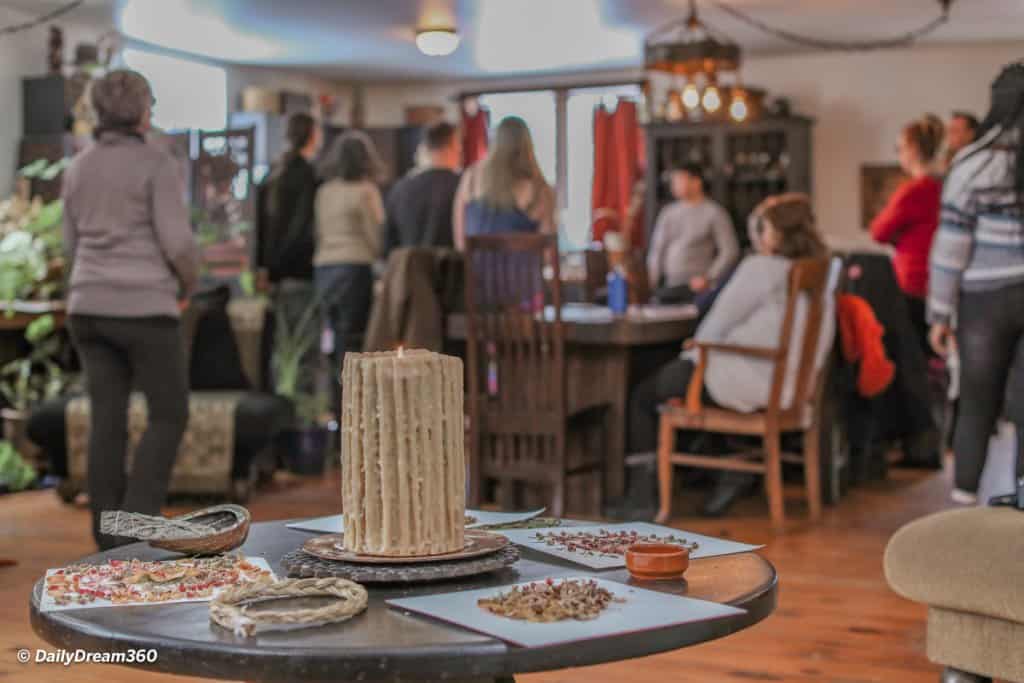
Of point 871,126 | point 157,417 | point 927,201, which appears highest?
point 871,126

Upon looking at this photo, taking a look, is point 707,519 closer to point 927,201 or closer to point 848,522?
point 848,522

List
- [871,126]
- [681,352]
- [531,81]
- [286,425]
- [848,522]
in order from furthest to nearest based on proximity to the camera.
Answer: [531,81] → [871,126] → [286,425] → [681,352] → [848,522]

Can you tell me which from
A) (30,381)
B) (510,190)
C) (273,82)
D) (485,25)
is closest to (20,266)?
(30,381)

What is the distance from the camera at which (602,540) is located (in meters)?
1.89

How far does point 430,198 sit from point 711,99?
150cm

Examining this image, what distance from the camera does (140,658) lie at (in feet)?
4.60

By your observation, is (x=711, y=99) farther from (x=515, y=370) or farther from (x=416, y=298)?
(x=515, y=370)

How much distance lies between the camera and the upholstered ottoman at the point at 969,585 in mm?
2510

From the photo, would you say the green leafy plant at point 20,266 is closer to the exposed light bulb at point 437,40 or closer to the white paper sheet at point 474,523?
the exposed light bulb at point 437,40

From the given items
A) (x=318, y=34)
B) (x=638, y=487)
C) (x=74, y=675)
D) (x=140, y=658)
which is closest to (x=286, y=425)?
(x=638, y=487)

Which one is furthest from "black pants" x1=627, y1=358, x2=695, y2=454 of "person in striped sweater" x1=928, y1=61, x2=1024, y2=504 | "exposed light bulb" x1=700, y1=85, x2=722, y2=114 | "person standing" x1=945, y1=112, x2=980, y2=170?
"person standing" x1=945, y1=112, x2=980, y2=170

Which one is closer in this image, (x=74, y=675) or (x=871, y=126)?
(x=74, y=675)

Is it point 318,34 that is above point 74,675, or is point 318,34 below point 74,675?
above

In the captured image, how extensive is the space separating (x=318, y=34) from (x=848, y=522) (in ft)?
18.7
